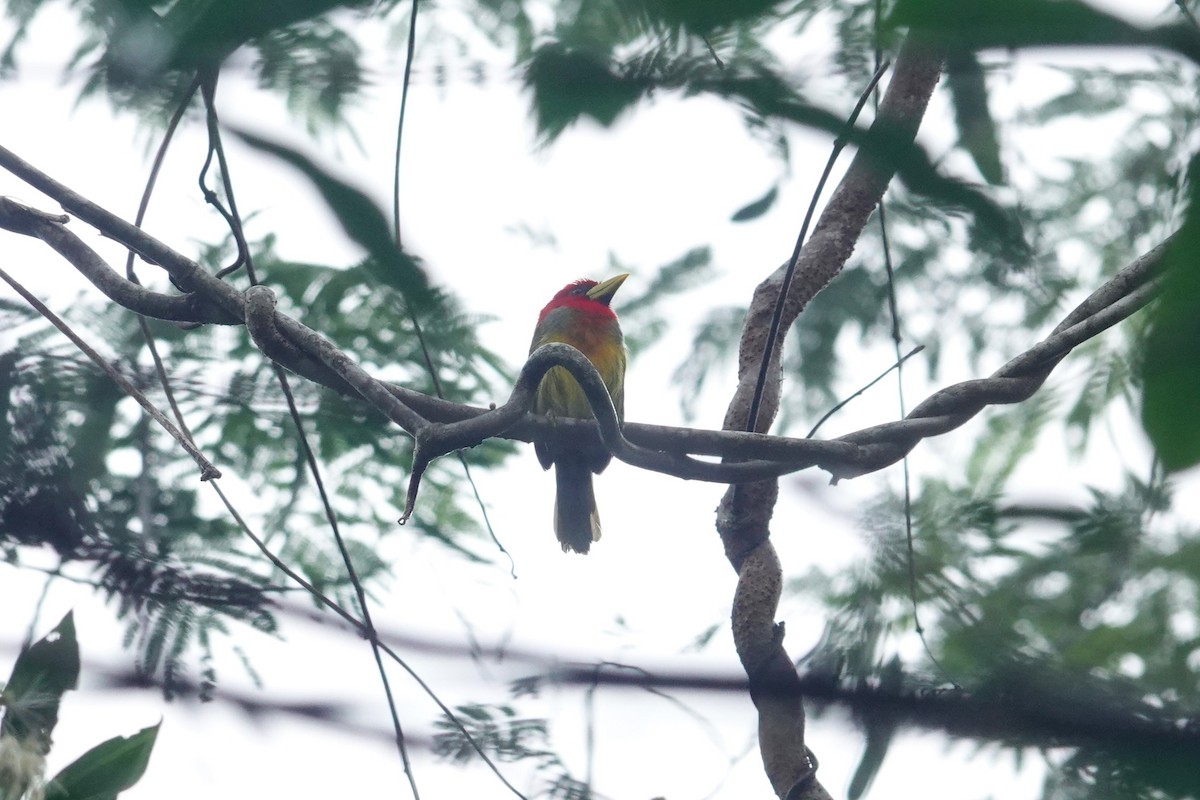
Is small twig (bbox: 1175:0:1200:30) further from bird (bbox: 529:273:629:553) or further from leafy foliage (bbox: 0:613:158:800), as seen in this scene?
bird (bbox: 529:273:629:553)

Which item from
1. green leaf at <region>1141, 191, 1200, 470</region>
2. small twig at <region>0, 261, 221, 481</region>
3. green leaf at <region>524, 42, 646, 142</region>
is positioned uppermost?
small twig at <region>0, 261, 221, 481</region>

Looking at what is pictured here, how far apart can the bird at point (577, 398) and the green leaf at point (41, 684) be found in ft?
9.72

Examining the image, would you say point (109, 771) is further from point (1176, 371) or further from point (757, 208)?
point (1176, 371)

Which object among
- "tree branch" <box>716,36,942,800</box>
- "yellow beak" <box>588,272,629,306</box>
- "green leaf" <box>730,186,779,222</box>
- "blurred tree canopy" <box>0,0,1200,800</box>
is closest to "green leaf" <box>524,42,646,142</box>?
"blurred tree canopy" <box>0,0,1200,800</box>

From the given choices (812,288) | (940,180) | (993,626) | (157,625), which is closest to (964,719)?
(993,626)

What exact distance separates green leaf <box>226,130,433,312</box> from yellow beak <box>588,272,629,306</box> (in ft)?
19.0

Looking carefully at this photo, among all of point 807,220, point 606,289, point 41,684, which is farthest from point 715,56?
point 606,289

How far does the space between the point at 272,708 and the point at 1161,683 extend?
711 mm

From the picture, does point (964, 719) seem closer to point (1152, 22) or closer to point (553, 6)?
point (1152, 22)

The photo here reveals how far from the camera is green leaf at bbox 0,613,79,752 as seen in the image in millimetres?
1792

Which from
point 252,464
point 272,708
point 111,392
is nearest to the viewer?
point 272,708

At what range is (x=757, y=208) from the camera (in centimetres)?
126

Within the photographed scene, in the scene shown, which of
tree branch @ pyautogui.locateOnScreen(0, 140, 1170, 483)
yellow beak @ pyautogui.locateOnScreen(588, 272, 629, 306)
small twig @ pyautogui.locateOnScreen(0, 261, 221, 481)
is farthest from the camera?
yellow beak @ pyautogui.locateOnScreen(588, 272, 629, 306)

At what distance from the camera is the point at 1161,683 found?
0.69 m
